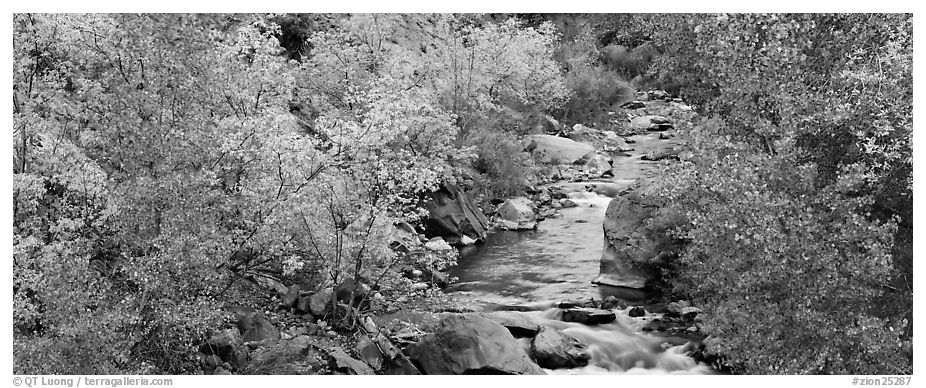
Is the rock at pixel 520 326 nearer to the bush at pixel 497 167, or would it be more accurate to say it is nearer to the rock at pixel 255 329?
the rock at pixel 255 329

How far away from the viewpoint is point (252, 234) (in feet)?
49.6

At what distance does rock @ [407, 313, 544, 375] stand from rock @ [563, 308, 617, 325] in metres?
3.31

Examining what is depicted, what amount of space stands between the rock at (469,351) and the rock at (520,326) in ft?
5.77

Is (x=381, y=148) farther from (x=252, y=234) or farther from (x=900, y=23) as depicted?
(x=900, y=23)

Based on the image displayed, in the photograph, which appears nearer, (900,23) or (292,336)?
(900,23)

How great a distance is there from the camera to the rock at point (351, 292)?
1798 cm

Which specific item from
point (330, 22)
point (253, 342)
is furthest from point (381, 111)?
point (330, 22)

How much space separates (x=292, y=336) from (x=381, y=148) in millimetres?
4288

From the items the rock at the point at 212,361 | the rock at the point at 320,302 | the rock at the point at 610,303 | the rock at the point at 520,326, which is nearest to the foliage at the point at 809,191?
the rock at the point at 520,326

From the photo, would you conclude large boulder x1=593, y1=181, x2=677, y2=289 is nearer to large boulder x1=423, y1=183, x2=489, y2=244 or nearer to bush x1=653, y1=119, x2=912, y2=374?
large boulder x1=423, y1=183, x2=489, y2=244

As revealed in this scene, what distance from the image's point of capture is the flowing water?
17719mm

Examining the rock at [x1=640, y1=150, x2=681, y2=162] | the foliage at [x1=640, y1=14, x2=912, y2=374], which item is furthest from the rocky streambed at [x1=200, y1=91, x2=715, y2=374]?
the rock at [x1=640, y1=150, x2=681, y2=162]
